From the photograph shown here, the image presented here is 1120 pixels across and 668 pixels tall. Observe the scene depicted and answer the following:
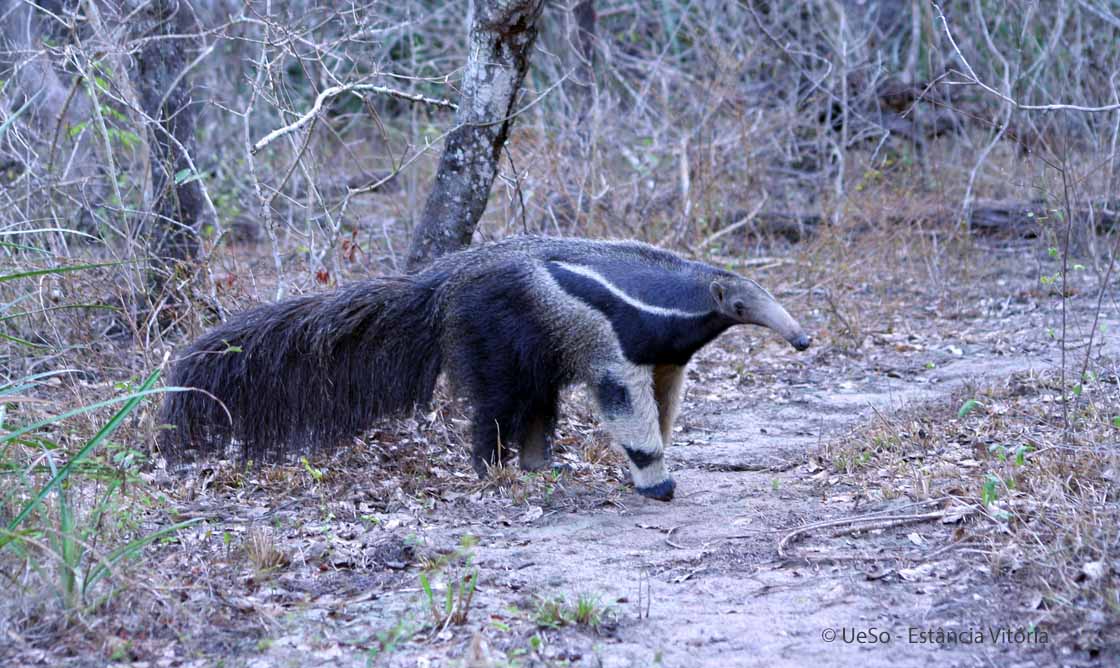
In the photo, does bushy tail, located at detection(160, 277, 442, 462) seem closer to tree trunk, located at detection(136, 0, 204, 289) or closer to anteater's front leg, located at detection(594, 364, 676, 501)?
anteater's front leg, located at detection(594, 364, 676, 501)

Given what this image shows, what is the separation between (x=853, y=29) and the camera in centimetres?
1531

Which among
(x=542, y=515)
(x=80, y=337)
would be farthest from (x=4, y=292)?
(x=542, y=515)

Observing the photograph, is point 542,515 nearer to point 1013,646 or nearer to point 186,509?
point 186,509

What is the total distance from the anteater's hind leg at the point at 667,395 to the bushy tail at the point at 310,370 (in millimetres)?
1321

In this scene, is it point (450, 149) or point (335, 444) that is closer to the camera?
point (335, 444)

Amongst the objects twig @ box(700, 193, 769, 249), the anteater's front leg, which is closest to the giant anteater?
the anteater's front leg

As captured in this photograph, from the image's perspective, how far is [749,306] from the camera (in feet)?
18.7

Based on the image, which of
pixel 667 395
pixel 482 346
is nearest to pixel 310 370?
pixel 482 346

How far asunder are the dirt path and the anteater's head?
871 millimetres

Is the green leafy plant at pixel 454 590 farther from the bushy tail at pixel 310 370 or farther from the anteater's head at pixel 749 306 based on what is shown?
the anteater's head at pixel 749 306

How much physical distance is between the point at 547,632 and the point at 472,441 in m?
2.36

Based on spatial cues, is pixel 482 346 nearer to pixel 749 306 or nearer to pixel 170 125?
pixel 749 306

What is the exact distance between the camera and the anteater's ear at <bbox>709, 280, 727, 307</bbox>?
5730 mm

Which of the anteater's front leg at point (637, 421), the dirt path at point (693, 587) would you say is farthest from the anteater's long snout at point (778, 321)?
the dirt path at point (693, 587)
